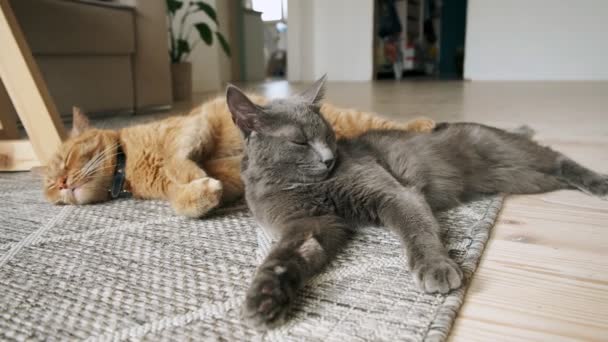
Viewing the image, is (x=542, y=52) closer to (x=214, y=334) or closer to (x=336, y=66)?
(x=336, y=66)

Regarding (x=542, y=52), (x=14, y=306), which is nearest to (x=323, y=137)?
(x=14, y=306)

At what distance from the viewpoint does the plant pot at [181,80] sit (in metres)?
4.19

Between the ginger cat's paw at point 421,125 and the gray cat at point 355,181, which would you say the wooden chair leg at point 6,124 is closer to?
the gray cat at point 355,181

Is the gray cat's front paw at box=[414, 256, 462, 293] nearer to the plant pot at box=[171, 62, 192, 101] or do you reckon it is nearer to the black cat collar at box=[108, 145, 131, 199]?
the black cat collar at box=[108, 145, 131, 199]

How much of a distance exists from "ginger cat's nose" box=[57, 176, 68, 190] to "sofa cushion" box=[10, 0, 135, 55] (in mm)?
1487

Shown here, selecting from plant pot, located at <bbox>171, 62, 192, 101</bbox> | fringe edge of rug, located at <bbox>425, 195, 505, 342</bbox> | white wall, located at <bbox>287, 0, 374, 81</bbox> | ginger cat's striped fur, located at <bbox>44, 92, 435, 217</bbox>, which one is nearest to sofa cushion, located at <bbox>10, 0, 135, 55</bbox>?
plant pot, located at <bbox>171, 62, 192, 101</bbox>

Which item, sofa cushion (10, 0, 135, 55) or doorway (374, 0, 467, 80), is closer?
sofa cushion (10, 0, 135, 55)

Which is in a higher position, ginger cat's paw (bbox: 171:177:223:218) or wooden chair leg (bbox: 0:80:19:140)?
wooden chair leg (bbox: 0:80:19:140)

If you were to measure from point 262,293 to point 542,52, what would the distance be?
5.92m

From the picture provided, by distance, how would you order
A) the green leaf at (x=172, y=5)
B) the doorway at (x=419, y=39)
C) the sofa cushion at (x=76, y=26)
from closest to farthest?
the sofa cushion at (x=76, y=26) → the green leaf at (x=172, y=5) → the doorway at (x=419, y=39)

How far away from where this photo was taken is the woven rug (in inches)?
24.7

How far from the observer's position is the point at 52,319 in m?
0.67

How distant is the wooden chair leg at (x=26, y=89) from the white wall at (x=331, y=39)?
5.59 meters

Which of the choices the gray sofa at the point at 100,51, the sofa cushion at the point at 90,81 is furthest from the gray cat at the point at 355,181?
the sofa cushion at the point at 90,81
